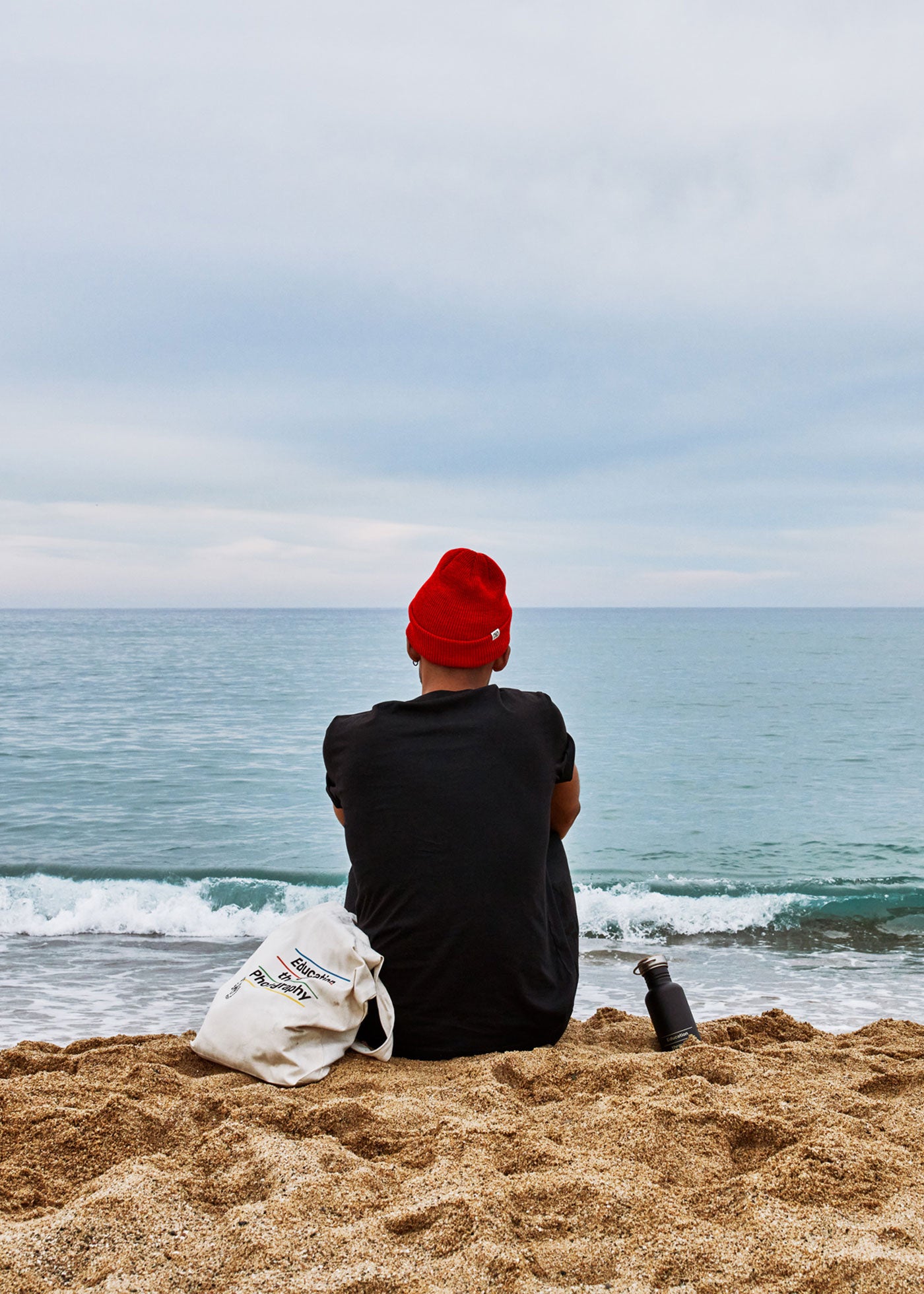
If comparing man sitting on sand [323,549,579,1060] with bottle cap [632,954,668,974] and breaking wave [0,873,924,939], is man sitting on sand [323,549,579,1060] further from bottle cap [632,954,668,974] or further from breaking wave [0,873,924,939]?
breaking wave [0,873,924,939]

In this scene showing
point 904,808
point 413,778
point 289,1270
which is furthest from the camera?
point 904,808

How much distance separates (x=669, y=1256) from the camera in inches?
79.0

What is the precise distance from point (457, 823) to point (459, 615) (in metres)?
0.68

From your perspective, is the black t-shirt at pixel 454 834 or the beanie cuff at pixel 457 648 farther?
the beanie cuff at pixel 457 648

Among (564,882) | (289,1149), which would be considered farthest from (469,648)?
(289,1149)

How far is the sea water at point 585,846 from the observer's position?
6754mm

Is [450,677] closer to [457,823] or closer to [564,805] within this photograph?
[457,823]

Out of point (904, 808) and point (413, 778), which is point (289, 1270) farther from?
point (904, 808)

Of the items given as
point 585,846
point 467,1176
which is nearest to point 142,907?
point 585,846

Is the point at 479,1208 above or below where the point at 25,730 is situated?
above

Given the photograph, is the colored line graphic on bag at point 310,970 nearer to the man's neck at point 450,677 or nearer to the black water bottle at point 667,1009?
the man's neck at point 450,677

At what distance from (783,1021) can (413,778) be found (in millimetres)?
2166

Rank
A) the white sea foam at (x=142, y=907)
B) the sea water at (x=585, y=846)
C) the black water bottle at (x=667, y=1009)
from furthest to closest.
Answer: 1. the white sea foam at (x=142, y=907)
2. the sea water at (x=585, y=846)
3. the black water bottle at (x=667, y=1009)

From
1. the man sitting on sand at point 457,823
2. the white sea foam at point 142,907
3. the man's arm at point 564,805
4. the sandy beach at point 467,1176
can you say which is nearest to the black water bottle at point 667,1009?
the sandy beach at point 467,1176
